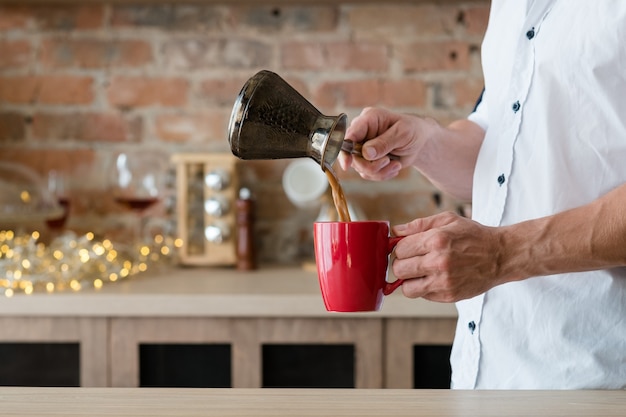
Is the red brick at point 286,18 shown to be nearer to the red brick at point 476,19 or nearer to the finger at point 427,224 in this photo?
the red brick at point 476,19

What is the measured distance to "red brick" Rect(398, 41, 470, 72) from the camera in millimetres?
2143

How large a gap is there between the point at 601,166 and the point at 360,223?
0.35 meters

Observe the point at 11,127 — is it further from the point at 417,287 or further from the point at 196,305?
the point at 417,287

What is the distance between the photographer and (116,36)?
85.8 inches

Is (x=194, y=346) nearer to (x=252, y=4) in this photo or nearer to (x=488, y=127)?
(x=488, y=127)

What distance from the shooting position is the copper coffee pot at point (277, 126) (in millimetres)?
871

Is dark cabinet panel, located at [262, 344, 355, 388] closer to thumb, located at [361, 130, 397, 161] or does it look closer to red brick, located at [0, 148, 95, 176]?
thumb, located at [361, 130, 397, 161]

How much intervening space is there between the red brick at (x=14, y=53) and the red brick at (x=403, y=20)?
900 millimetres

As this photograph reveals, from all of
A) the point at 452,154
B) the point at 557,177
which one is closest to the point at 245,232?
the point at 452,154

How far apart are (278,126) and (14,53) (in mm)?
1562

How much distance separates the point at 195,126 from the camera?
85.7 inches

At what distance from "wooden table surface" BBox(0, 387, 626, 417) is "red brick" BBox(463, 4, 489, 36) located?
58.3 inches

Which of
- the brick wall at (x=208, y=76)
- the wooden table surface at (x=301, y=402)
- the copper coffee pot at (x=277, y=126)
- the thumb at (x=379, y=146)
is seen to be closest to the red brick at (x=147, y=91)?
the brick wall at (x=208, y=76)

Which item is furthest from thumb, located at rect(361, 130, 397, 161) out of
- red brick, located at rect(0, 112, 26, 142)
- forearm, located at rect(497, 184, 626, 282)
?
red brick, located at rect(0, 112, 26, 142)
